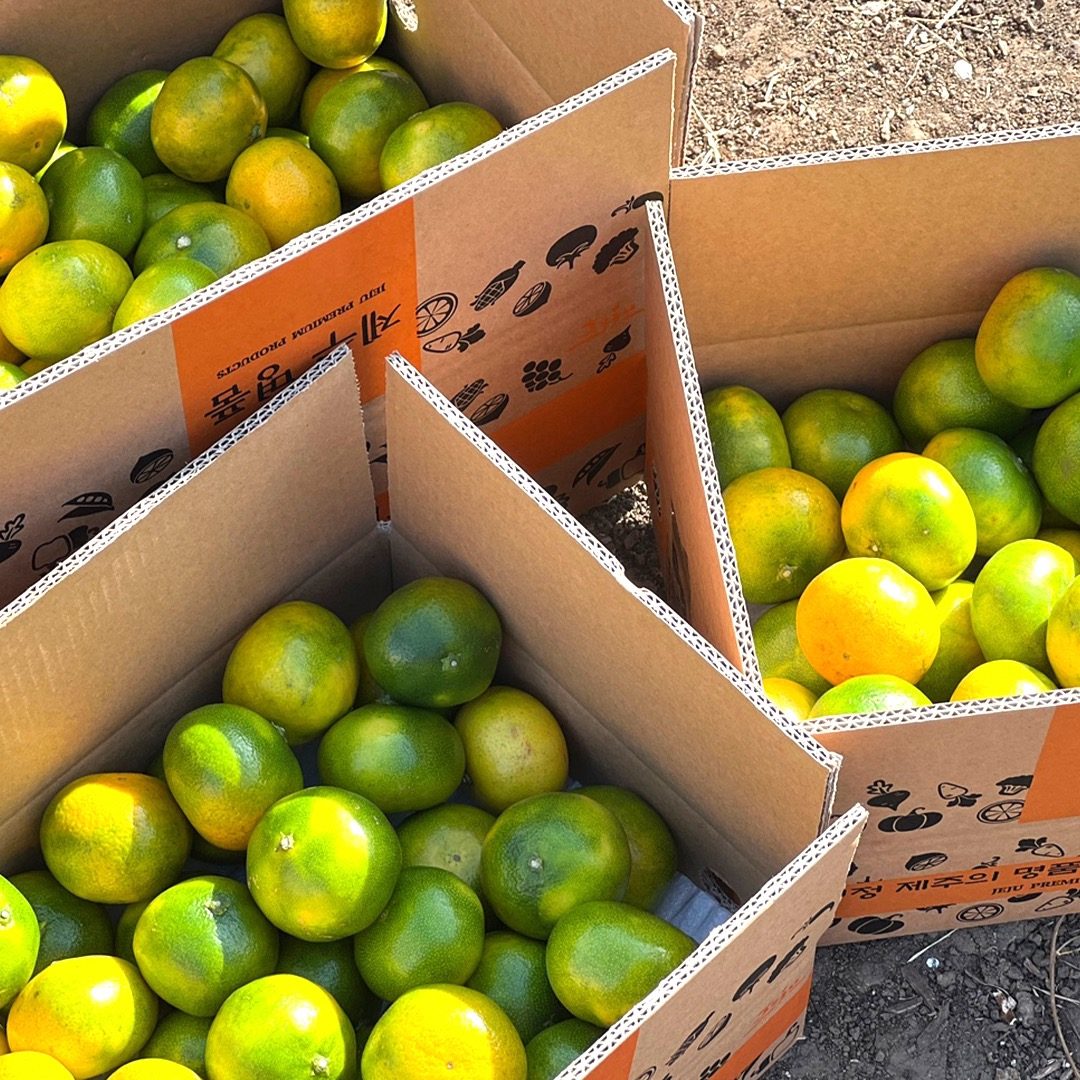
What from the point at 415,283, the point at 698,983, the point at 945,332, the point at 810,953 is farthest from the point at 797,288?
the point at 698,983

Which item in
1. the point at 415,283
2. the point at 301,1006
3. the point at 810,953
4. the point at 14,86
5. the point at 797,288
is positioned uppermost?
the point at 14,86

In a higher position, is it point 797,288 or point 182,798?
point 797,288

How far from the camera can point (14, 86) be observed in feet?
6.04

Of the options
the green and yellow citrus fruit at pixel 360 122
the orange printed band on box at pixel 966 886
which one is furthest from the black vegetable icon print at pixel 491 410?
the orange printed band on box at pixel 966 886

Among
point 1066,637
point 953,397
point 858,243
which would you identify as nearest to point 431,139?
point 858,243

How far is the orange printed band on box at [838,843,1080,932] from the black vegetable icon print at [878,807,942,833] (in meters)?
0.16

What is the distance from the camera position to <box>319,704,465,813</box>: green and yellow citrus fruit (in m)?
1.54

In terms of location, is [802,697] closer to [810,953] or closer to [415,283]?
[810,953]

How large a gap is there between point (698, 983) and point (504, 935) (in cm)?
33

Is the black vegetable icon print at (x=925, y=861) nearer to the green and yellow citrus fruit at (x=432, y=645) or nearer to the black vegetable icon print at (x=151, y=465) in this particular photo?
the green and yellow citrus fruit at (x=432, y=645)

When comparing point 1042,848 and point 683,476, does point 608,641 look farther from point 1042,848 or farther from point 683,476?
point 1042,848

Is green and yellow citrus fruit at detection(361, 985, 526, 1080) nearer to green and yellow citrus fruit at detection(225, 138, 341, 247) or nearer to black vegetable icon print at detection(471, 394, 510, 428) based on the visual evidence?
black vegetable icon print at detection(471, 394, 510, 428)

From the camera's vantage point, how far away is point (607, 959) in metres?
1.37

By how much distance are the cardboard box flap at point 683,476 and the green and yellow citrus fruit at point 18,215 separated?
2.54ft
